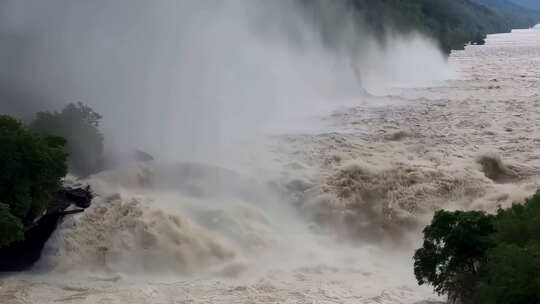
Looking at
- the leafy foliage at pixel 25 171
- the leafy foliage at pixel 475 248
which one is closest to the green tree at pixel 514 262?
the leafy foliage at pixel 475 248

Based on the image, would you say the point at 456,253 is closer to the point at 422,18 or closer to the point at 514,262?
the point at 514,262

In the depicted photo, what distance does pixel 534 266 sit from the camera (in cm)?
745

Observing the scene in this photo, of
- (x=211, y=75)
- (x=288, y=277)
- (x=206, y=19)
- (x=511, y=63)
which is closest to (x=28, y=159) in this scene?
(x=288, y=277)

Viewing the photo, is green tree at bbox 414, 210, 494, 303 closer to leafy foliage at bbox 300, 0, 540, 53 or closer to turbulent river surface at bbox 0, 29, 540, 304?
turbulent river surface at bbox 0, 29, 540, 304

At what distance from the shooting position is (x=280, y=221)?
49.7 ft

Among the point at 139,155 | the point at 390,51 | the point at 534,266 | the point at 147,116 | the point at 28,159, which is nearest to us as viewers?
the point at 534,266

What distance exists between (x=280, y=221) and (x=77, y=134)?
618cm

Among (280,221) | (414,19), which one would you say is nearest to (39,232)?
(280,221)

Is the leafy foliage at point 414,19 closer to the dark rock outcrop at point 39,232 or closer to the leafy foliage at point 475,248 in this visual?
the dark rock outcrop at point 39,232

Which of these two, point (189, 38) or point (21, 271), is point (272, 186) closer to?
point (21, 271)

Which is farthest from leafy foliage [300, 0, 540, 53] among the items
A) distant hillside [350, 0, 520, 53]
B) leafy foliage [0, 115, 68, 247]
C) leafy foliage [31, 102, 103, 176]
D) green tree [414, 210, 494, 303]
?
green tree [414, 210, 494, 303]

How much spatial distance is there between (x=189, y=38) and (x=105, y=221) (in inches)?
705

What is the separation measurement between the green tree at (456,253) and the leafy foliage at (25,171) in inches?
280

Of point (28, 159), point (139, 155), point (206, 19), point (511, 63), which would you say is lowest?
point (28, 159)
